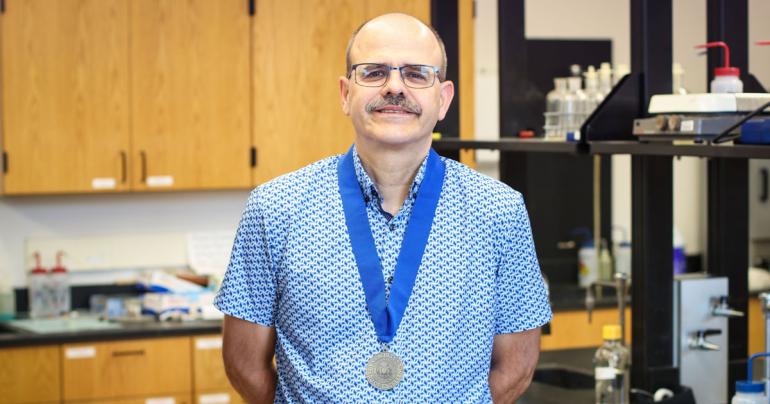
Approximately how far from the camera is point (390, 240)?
184cm

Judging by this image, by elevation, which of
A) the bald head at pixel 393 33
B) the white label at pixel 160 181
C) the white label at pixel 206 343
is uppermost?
the bald head at pixel 393 33

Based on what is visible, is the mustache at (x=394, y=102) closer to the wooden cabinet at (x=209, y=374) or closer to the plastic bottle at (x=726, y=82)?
the plastic bottle at (x=726, y=82)

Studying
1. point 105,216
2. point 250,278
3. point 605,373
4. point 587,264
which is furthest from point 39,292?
point 250,278

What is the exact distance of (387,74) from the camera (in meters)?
1.79

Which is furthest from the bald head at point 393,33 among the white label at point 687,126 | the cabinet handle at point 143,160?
the cabinet handle at point 143,160

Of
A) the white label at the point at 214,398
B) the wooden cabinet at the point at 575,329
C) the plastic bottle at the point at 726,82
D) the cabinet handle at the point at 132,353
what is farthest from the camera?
the wooden cabinet at the point at 575,329

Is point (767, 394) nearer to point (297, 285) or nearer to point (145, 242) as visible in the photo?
point (297, 285)

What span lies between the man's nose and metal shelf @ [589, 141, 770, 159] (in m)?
0.60

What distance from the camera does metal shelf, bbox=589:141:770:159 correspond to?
6.16 ft

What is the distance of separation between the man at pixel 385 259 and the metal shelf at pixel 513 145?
77 centimetres

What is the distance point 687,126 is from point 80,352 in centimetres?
281

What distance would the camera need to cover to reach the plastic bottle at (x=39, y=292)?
185 inches

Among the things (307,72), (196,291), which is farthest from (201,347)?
(307,72)

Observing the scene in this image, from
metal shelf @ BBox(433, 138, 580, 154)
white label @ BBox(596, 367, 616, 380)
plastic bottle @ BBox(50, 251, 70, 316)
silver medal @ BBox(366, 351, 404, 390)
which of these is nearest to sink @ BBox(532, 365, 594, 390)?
white label @ BBox(596, 367, 616, 380)
